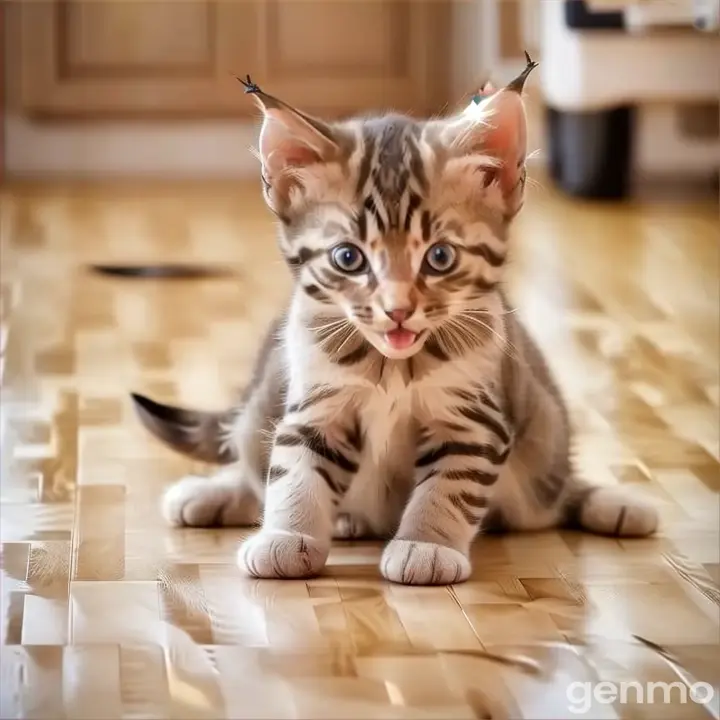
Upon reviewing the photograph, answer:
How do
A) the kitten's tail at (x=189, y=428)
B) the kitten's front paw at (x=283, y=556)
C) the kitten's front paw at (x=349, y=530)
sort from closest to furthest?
the kitten's front paw at (x=283, y=556) < the kitten's front paw at (x=349, y=530) < the kitten's tail at (x=189, y=428)

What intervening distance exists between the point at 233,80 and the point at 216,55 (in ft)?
0.30

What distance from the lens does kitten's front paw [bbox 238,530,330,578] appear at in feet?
5.67

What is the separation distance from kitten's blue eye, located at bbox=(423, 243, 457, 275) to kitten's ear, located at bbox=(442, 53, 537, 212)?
0.10 metres

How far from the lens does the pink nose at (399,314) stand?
1624 millimetres

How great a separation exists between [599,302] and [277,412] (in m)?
1.55

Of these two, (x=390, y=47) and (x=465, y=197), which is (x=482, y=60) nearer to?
(x=390, y=47)

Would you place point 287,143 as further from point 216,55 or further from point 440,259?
point 216,55

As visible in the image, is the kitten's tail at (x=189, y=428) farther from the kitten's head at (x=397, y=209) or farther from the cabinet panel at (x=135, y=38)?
the cabinet panel at (x=135, y=38)

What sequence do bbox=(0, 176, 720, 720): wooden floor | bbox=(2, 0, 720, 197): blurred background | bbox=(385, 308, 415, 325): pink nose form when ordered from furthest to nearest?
bbox=(2, 0, 720, 197): blurred background → bbox=(385, 308, 415, 325): pink nose → bbox=(0, 176, 720, 720): wooden floor

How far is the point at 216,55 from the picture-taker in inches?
192

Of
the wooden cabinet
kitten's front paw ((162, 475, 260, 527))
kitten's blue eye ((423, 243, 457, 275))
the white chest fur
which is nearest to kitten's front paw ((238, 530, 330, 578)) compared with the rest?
the white chest fur

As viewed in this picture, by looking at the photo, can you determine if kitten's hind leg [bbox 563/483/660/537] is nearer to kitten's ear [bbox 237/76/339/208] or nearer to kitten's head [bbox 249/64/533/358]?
kitten's head [bbox 249/64/533/358]

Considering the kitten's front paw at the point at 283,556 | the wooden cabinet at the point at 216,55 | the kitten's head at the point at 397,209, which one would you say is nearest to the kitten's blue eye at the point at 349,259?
the kitten's head at the point at 397,209

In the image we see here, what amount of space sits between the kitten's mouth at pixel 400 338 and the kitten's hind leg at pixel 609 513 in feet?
1.39
